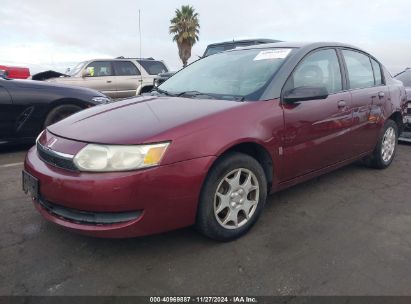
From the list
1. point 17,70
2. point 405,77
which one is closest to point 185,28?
point 17,70

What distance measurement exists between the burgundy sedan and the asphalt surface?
24 cm

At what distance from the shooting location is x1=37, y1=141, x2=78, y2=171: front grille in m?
2.38

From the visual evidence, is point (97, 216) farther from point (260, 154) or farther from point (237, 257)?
point (260, 154)

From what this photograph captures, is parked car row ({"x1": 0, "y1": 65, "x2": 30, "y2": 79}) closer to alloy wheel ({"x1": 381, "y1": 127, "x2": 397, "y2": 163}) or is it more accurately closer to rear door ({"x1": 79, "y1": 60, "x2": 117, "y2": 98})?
rear door ({"x1": 79, "y1": 60, "x2": 117, "y2": 98})

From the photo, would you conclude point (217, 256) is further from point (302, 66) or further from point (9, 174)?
point (9, 174)

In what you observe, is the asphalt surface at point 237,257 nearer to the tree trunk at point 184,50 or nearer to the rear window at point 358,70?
the rear window at point 358,70

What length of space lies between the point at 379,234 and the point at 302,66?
1530mm

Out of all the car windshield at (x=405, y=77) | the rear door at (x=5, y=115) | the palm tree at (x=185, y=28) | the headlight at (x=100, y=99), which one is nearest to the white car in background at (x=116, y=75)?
the headlight at (x=100, y=99)

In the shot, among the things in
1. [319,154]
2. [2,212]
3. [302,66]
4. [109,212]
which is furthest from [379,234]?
[2,212]

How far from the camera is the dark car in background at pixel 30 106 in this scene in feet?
16.5

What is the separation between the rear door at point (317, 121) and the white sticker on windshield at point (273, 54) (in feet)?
0.54

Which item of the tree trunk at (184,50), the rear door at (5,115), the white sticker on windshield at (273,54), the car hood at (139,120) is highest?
the tree trunk at (184,50)

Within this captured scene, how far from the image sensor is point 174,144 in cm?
237

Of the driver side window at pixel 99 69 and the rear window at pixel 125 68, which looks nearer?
the driver side window at pixel 99 69
